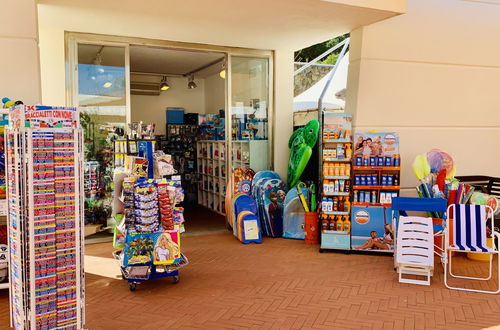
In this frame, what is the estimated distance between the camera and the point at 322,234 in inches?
245

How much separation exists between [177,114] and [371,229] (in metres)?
6.57

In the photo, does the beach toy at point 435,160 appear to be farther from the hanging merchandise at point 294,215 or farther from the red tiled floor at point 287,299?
the hanging merchandise at point 294,215

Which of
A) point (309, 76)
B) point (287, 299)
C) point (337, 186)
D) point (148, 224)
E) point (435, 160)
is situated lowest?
point (287, 299)

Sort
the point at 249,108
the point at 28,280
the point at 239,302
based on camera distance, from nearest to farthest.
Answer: the point at 28,280
the point at 239,302
the point at 249,108

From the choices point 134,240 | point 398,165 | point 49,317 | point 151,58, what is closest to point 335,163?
point 398,165

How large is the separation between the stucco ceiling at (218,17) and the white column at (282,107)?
2.59ft

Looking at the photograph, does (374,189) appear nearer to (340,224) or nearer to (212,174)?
(340,224)

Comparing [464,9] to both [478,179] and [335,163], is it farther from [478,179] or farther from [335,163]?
[335,163]

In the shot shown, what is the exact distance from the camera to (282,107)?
26.3ft

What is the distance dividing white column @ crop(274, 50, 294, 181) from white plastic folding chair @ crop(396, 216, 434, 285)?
326 cm

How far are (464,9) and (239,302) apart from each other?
18.5 ft

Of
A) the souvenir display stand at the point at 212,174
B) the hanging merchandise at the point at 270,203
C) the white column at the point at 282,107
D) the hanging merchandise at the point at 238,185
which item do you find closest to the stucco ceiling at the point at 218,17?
the white column at the point at 282,107

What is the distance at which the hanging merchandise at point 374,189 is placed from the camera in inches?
238

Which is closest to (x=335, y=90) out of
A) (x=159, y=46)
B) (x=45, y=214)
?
(x=159, y=46)
